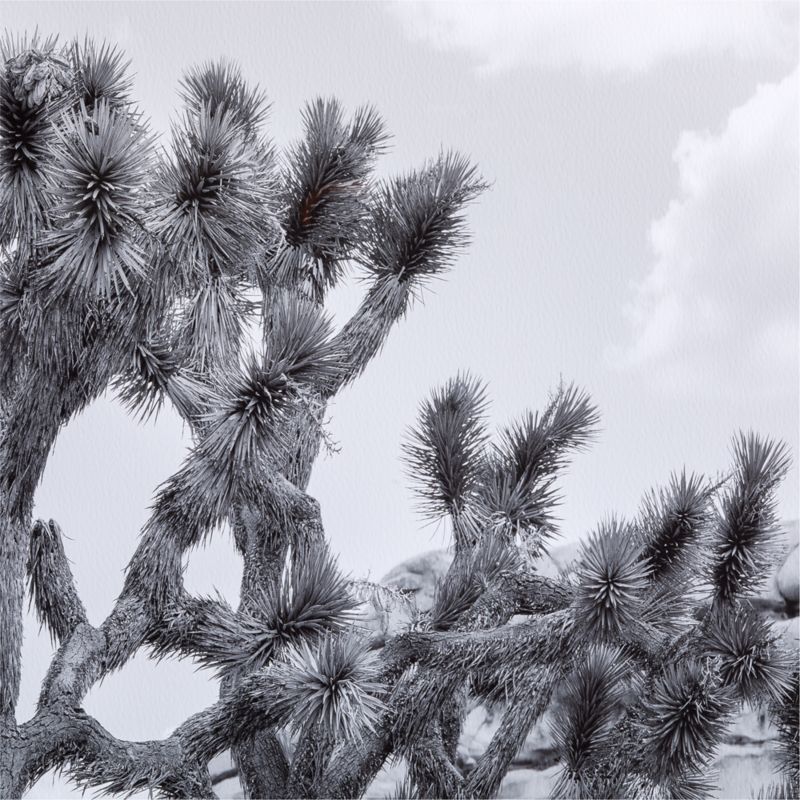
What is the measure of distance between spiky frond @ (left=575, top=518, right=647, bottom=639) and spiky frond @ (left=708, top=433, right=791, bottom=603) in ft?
4.66

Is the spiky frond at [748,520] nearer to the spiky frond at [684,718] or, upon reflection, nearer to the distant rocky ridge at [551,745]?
the spiky frond at [684,718]

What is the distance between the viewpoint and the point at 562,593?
8062 mm

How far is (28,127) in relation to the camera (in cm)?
670

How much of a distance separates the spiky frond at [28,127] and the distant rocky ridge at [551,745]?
623 centimetres

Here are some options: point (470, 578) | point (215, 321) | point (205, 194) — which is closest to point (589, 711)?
point (470, 578)

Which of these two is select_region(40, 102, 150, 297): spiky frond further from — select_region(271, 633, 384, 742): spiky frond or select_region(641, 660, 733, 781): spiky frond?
select_region(641, 660, 733, 781): spiky frond

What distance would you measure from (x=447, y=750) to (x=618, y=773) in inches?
64.9

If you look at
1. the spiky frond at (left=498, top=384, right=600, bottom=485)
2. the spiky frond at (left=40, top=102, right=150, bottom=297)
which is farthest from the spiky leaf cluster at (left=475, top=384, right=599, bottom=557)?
the spiky frond at (left=40, top=102, right=150, bottom=297)

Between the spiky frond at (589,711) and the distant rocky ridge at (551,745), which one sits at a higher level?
the distant rocky ridge at (551,745)

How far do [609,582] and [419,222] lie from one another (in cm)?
368

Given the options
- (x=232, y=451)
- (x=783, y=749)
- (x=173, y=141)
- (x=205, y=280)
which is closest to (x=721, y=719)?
(x=783, y=749)

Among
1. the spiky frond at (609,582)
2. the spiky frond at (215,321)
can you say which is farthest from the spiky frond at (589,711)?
the spiky frond at (215,321)

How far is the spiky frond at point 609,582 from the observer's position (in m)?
6.42

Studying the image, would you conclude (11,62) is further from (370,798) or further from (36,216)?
(370,798)
